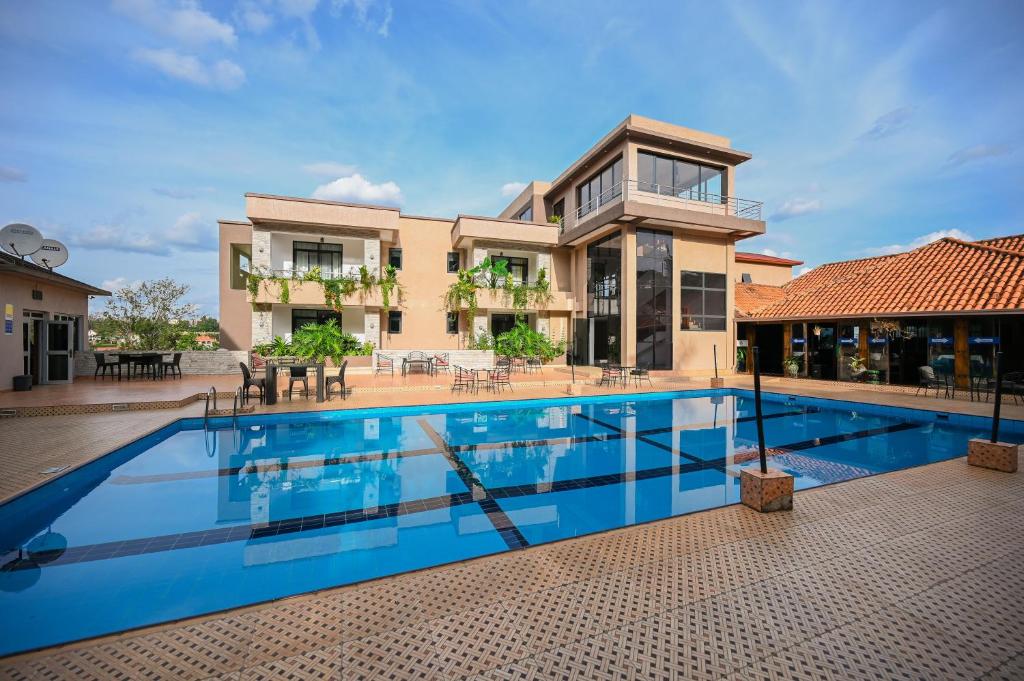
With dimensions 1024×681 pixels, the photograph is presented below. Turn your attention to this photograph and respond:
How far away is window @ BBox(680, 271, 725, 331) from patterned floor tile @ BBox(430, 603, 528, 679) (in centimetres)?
1653

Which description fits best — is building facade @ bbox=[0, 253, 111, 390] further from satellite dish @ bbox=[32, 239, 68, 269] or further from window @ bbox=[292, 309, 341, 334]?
window @ bbox=[292, 309, 341, 334]

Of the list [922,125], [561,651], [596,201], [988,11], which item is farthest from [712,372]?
[561,651]

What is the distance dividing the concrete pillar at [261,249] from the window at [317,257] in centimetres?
127

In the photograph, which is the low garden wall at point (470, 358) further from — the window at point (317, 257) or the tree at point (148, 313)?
the tree at point (148, 313)

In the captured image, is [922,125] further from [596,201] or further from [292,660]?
[292,660]

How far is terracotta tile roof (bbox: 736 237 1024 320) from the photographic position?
1186 cm

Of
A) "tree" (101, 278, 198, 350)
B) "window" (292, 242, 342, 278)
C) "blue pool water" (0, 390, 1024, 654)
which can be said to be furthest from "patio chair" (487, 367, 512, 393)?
"tree" (101, 278, 198, 350)

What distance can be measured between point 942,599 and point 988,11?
1488 centimetres

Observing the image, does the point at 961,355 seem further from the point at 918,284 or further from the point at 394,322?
the point at 394,322

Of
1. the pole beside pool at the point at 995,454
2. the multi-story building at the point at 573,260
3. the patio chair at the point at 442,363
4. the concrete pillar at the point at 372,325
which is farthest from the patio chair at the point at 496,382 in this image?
the pole beside pool at the point at 995,454

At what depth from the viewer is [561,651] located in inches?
88.7

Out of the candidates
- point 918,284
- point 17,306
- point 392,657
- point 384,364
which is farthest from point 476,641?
point 918,284

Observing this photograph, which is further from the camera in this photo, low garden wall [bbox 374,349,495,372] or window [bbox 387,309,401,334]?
window [bbox 387,309,401,334]

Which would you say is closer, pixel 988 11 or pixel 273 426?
pixel 273 426
